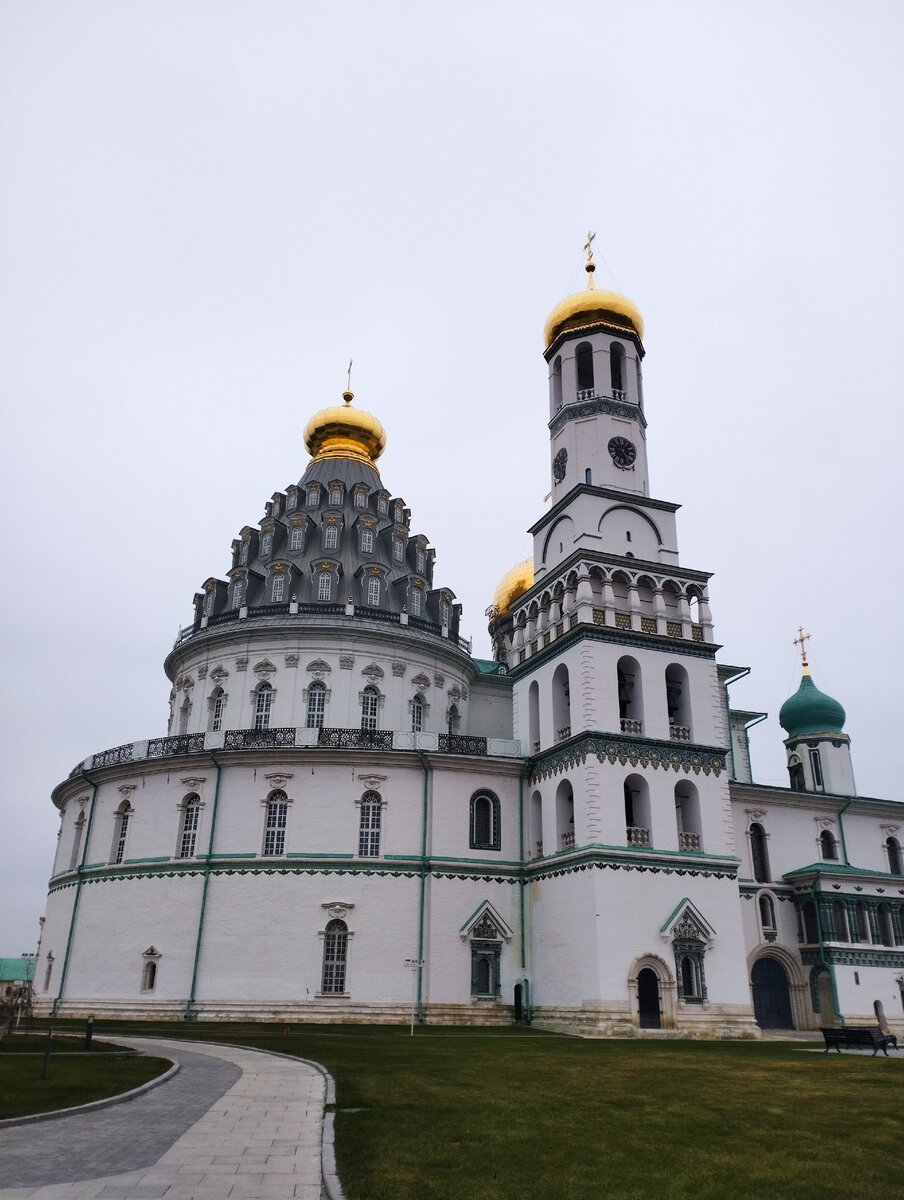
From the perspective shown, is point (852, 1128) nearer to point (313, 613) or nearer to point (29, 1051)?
point (29, 1051)

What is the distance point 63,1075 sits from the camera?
15469mm

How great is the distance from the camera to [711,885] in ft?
111

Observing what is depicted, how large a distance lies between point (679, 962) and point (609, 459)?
65.5ft

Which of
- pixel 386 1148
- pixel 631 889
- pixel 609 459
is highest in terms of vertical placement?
pixel 609 459

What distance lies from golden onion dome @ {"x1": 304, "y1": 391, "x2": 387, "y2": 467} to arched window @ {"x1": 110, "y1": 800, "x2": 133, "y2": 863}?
22.1 m

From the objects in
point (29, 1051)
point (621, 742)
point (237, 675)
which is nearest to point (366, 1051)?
point (29, 1051)

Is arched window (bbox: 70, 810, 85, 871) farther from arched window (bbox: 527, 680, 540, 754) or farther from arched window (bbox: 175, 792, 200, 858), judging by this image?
arched window (bbox: 527, 680, 540, 754)

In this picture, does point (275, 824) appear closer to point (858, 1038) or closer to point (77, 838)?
point (77, 838)

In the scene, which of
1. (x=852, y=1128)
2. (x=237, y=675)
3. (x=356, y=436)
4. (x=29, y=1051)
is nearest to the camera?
(x=852, y=1128)

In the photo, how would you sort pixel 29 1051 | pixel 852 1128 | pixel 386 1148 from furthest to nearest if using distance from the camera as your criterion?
pixel 29 1051 → pixel 852 1128 → pixel 386 1148

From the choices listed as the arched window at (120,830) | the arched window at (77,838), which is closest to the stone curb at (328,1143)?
the arched window at (120,830)

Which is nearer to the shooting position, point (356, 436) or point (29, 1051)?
point (29, 1051)

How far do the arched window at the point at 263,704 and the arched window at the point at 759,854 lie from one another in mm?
22260

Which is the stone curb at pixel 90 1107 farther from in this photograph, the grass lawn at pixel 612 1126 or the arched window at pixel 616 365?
the arched window at pixel 616 365
